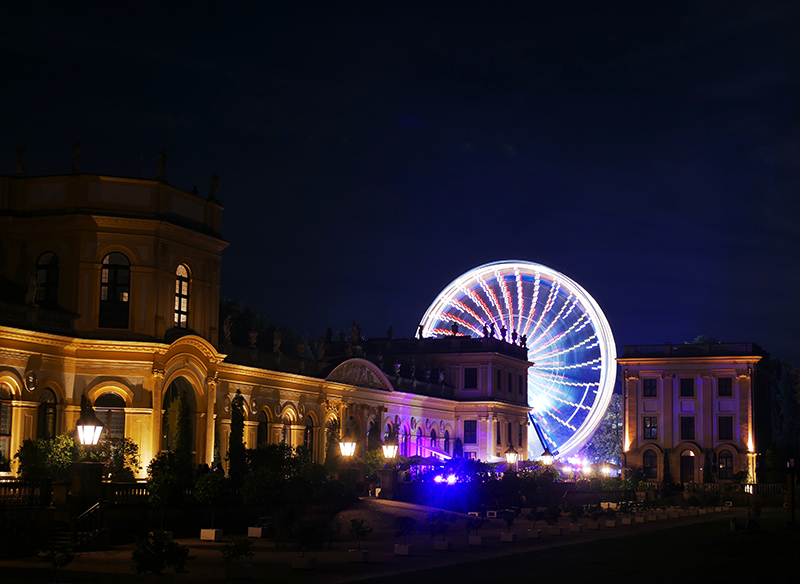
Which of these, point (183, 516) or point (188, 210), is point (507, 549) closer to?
point (183, 516)

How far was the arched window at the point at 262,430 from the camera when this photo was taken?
5144 cm

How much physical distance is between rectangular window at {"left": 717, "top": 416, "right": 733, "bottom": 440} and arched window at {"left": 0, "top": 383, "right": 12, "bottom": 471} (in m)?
64.0

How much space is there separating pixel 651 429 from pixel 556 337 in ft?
59.4

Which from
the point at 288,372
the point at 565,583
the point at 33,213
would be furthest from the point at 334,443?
the point at 565,583

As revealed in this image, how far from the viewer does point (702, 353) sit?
89.2m

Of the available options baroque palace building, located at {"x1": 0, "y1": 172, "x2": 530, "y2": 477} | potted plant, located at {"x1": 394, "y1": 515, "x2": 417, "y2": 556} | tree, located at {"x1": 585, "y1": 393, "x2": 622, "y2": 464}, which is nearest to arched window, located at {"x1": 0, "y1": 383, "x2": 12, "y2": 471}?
baroque palace building, located at {"x1": 0, "y1": 172, "x2": 530, "y2": 477}

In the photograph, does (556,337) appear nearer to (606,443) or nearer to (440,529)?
(440,529)

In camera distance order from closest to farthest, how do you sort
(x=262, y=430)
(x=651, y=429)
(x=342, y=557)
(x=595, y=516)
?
(x=342, y=557)
(x=595, y=516)
(x=262, y=430)
(x=651, y=429)

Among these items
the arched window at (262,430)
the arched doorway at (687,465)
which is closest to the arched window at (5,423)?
the arched window at (262,430)

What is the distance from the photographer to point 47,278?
133ft

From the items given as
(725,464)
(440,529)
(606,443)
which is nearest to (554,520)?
(440,529)

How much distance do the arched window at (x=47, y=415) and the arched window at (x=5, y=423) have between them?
1.32 m

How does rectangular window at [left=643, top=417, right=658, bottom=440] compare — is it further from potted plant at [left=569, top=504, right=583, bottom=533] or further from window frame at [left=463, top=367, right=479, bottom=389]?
potted plant at [left=569, top=504, right=583, bottom=533]

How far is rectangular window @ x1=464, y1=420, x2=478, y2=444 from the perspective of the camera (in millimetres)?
79500
